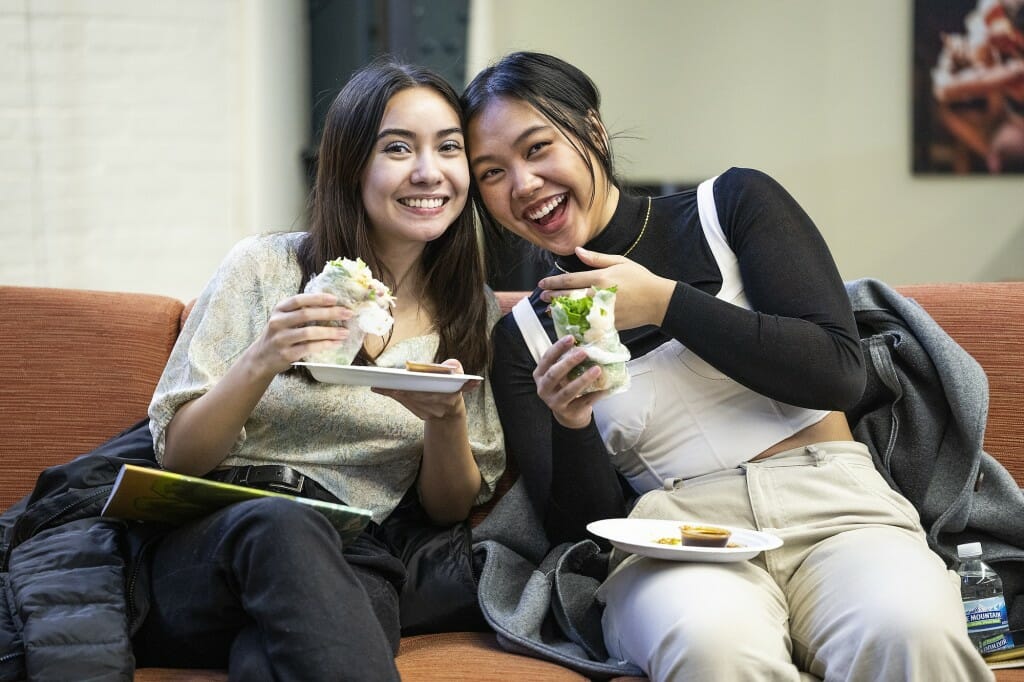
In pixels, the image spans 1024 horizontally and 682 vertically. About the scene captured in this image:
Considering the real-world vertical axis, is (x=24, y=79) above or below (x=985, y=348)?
above

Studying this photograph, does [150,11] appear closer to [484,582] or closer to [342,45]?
[342,45]

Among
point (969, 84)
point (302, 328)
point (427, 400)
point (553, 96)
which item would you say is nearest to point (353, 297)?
point (302, 328)

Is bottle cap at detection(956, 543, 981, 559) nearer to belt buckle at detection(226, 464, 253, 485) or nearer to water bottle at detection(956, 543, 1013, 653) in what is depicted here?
water bottle at detection(956, 543, 1013, 653)

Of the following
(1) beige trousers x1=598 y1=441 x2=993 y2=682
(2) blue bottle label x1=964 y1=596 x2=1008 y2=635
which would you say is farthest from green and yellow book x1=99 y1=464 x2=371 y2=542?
(2) blue bottle label x1=964 y1=596 x2=1008 y2=635

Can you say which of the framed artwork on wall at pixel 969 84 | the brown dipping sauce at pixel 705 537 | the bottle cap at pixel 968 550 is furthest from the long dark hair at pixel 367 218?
the framed artwork on wall at pixel 969 84

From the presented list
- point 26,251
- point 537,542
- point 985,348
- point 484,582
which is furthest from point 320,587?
point 26,251

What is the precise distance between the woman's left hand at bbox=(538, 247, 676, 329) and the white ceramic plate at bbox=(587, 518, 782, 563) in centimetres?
34

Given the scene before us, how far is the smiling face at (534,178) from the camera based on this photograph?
1986 millimetres

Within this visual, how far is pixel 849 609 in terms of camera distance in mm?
1605

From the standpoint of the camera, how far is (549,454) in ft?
6.70

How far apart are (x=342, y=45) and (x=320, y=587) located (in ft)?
9.85

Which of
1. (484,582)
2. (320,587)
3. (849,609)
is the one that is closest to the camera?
(320,587)

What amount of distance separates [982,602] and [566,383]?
2.63 feet

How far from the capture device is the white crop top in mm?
1952
